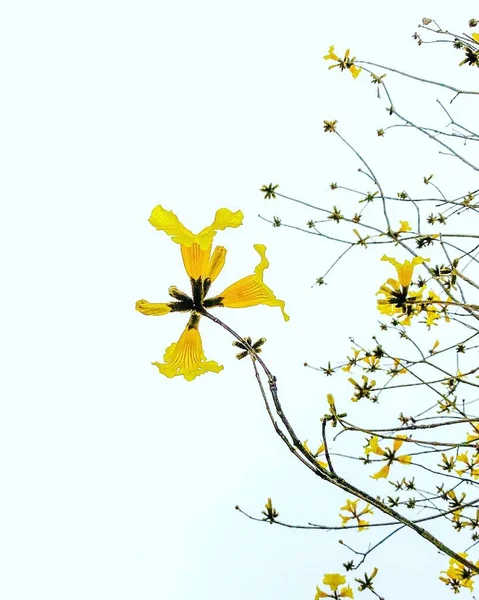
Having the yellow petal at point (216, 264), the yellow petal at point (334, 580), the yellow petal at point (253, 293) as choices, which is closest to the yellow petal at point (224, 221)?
the yellow petal at point (253, 293)

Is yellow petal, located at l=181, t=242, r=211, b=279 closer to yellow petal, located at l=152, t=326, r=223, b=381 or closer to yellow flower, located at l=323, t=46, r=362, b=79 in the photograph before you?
yellow petal, located at l=152, t=326, r=223, b=381

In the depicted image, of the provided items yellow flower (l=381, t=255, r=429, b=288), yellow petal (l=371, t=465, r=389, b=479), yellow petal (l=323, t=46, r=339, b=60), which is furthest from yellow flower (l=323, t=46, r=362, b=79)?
yellow petal (l=371, t=465, r=389, b=479)

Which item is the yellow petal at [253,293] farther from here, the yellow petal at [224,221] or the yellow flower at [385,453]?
the yellow flower at [385,453]

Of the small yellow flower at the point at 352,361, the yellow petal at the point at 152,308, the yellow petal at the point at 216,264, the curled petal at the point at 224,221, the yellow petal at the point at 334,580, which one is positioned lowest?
the yellow petal at the point at 334,580

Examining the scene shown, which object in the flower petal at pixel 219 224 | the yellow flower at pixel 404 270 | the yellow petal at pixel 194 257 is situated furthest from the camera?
the yellow flower at pixel 404 270

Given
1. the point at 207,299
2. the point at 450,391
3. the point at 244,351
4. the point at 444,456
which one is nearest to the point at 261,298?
the point at 207,299

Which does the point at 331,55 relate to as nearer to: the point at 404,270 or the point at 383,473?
the point at 404,270

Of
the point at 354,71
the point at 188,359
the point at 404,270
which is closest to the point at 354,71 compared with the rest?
the point at 354,71
